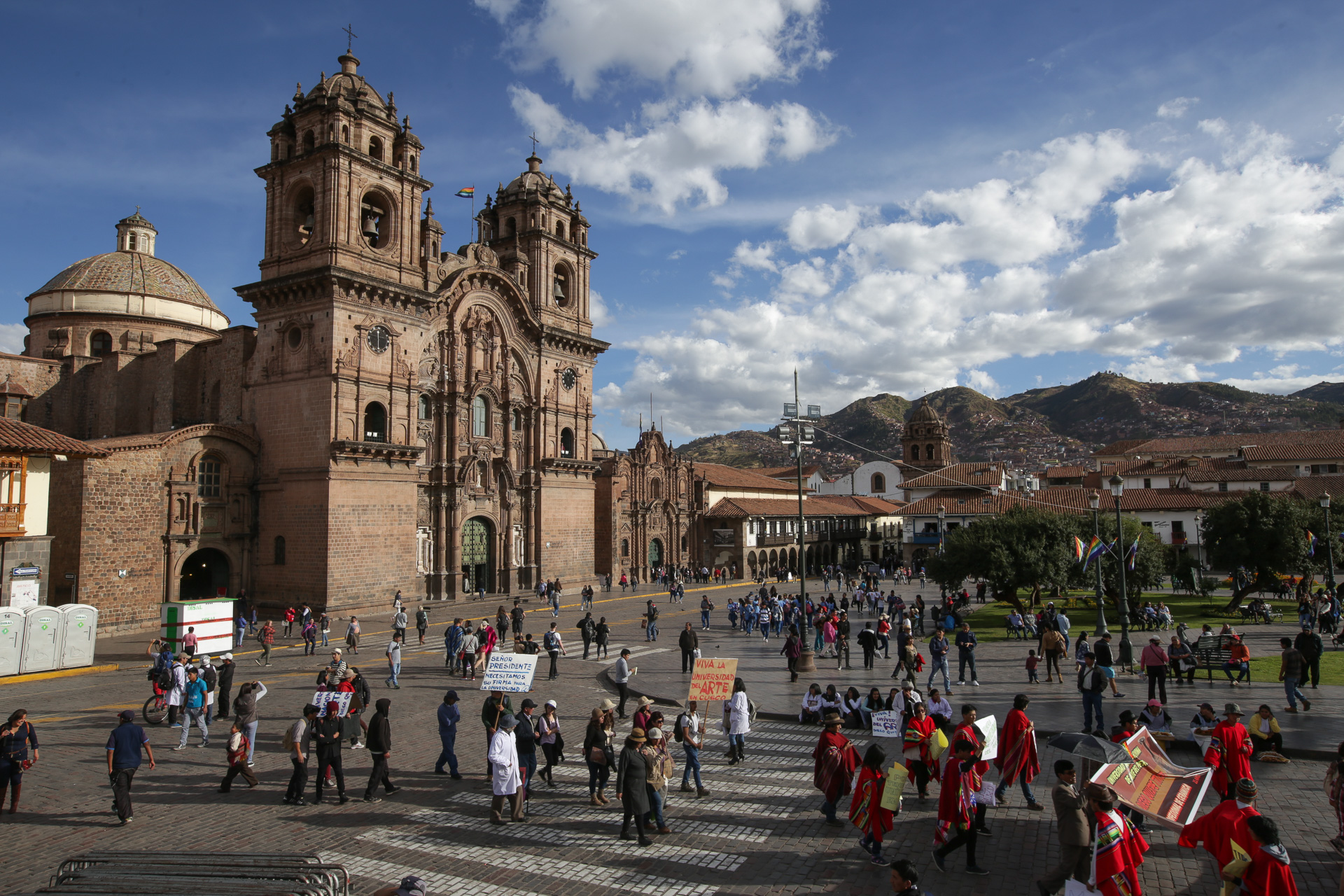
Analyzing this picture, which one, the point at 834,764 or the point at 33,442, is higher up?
the point at 33,442

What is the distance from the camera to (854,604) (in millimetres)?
39719

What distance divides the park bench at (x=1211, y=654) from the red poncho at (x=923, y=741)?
11377 mm

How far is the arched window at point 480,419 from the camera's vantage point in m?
41.2

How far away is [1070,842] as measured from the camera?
7090 millimetres

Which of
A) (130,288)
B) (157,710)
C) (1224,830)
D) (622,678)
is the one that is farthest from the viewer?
(130,288)

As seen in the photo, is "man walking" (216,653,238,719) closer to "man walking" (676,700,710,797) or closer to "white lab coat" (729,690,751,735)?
"man walking" (676,700,710,797)

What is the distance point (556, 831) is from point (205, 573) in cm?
3055

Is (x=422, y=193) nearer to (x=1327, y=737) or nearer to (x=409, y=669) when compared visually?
(x=409, y=669)

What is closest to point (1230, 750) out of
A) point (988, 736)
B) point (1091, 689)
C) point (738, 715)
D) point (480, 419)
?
point (988, 736)

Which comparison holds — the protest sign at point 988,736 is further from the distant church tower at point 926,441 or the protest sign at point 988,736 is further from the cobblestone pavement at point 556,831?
the distant church tower at point 926,441

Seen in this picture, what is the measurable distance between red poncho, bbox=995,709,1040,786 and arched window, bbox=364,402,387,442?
100 feet

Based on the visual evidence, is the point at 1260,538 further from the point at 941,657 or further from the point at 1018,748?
the point at 1018,748

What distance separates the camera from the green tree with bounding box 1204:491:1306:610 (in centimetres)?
3173

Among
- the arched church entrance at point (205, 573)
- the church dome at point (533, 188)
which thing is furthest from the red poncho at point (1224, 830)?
the church dome at point (533, 188)
